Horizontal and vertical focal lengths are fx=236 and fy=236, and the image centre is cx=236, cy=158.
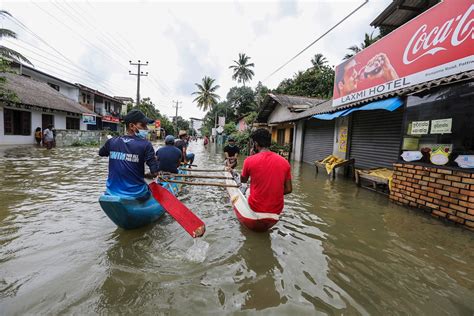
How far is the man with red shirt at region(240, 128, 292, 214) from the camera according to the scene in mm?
3361

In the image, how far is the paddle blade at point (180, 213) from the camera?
3117mm

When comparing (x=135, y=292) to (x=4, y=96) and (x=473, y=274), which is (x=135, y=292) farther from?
(x=4, y=96)

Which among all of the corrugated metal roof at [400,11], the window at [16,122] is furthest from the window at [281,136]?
the window at [16,122]

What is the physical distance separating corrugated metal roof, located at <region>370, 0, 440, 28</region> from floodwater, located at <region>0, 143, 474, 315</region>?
7.83m

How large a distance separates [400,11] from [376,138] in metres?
4.92

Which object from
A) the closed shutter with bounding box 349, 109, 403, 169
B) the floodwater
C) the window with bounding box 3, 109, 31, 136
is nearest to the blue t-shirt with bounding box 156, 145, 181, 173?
the floodwater

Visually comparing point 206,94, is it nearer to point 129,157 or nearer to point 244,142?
point 244,142

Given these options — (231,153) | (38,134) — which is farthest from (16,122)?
(231,153)

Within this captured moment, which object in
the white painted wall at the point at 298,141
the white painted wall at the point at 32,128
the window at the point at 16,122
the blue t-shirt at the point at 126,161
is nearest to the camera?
the blue t-shirt at the point at 126,161

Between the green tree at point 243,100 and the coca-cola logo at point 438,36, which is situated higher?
the green tree at point 243,100

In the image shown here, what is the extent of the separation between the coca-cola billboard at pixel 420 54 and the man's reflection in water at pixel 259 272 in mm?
6080

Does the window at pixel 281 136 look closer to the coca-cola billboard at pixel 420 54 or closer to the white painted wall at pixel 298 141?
the white painted wall at pixel 298 141

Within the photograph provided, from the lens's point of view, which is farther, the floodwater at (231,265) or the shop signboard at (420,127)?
the shop signboard at (420,127)

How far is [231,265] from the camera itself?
298cm
